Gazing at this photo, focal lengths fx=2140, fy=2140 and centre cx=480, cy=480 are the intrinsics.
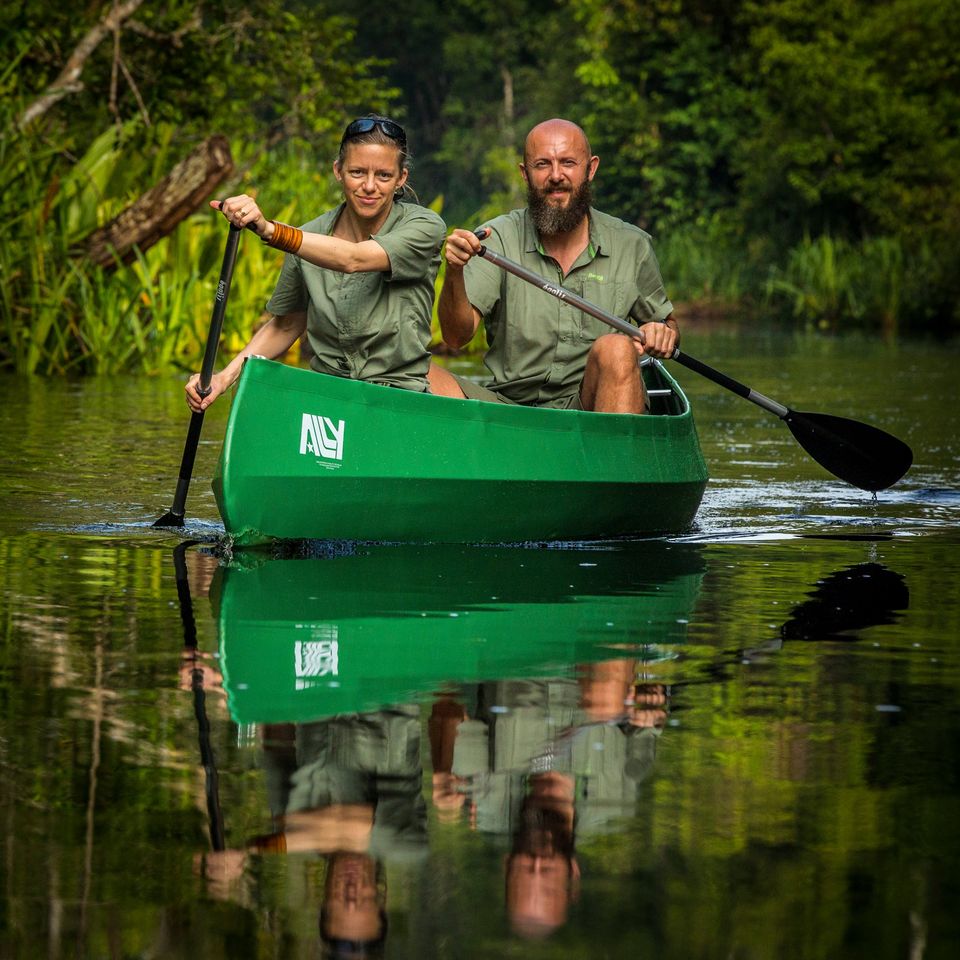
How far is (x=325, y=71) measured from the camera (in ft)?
61.0

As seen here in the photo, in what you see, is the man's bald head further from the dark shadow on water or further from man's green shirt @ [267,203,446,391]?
the dark shadow on water

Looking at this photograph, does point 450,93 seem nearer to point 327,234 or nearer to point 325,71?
point 325,71

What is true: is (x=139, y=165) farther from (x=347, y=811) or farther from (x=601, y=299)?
(x=347, y=811)

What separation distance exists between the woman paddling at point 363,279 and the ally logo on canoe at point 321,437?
Result: 0.26 meters

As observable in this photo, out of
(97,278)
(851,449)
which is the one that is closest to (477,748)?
(851,449)

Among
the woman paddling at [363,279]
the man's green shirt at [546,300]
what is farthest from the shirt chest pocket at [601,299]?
the woman paddling at [363,279]

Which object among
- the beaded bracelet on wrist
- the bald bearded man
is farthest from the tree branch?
the beaded bracelet on wrist

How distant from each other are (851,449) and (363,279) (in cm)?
256

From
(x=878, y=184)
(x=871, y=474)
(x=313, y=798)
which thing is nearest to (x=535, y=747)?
(x=313, y=798)

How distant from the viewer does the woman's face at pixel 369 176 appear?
5.80 metres

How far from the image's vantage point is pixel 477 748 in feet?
11.1

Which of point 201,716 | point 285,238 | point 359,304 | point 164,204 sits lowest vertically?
point 201,716

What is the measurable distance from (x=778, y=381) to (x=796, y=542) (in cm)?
805

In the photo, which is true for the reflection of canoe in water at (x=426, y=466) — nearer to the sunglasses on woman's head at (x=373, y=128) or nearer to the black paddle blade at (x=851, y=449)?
the sunglasses on woman's head at (x=373, y=128)
